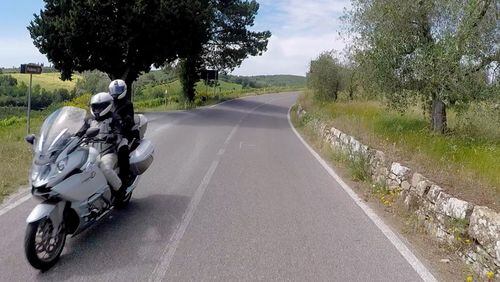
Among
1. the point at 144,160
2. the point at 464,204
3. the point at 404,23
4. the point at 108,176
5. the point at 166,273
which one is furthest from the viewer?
the point at 404,23

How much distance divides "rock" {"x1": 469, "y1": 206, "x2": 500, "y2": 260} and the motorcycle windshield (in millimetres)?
4520

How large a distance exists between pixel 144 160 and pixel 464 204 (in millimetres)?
4309

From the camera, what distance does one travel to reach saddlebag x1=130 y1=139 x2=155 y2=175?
269 inches

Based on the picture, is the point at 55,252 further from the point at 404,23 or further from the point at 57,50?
the point at 57,50

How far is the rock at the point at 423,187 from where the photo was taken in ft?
22.0

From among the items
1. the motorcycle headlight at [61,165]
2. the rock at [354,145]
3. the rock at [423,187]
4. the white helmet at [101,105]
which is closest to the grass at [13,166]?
the white helmet at [101,105]

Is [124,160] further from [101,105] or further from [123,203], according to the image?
[123,203]

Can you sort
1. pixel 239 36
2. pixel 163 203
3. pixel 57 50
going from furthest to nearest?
pixel 239 36 → pixel 57 50 → pixel 163 203

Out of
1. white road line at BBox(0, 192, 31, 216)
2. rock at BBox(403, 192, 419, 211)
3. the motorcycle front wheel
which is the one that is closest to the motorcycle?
the motorcycle front wheel

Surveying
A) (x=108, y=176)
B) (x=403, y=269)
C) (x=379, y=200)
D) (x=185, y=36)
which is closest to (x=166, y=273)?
(x=108, y=176)

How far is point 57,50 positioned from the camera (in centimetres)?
2869

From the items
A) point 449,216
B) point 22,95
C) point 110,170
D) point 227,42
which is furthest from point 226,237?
point 22,95

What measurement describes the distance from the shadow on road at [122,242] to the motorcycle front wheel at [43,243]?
0.34 ft

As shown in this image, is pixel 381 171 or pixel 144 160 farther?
pixel 381 171
